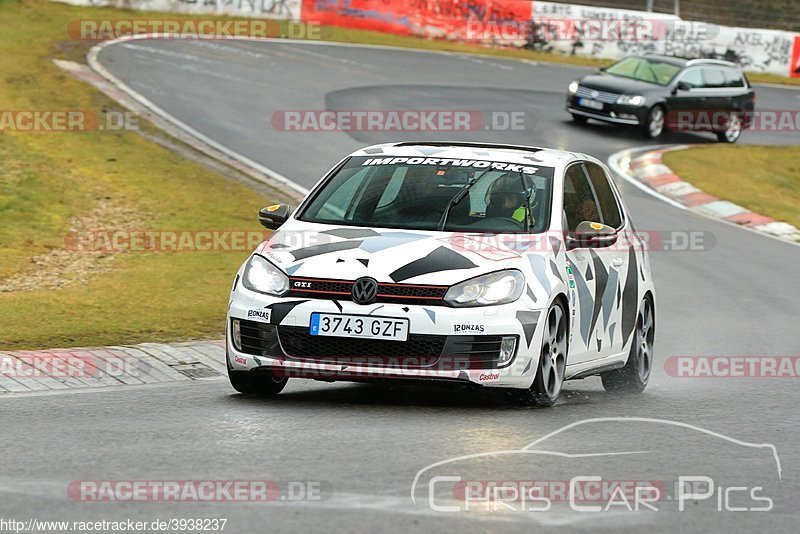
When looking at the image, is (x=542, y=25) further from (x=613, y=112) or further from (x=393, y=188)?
(x=393, y=188)

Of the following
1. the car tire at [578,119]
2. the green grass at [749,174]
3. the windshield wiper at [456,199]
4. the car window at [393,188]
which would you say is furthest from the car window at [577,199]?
the car tire at [578,119]

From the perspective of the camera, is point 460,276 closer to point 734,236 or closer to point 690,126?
point 734,236

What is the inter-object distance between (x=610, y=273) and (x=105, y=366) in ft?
10.9

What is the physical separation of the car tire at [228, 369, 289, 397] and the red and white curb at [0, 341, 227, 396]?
83cm

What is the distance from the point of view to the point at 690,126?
29672mm

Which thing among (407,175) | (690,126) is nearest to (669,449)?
(407,175)

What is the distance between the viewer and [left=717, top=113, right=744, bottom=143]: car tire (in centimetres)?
2977

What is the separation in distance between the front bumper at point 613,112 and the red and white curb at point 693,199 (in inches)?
99.2

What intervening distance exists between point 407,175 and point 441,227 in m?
0.63

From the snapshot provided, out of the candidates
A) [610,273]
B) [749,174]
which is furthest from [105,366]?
[749,174]
